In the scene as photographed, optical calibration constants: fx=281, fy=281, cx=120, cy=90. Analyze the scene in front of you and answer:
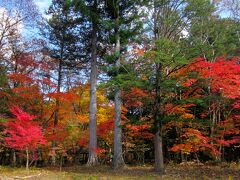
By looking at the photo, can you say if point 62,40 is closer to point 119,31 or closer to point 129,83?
point 119,31

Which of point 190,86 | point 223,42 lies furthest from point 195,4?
point 190,86

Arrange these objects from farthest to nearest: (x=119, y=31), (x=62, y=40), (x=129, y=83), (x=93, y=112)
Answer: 1. (x=62, y=40)
2. (x=93, y=112)
3. (x=119, y=31)
4. (x=129, y=83)

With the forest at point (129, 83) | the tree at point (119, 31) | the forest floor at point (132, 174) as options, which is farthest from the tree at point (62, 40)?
the forest floor at point (132, 174)

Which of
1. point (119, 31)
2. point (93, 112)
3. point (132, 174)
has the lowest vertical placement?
point (132, 174)

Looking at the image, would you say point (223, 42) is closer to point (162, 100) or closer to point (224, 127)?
point (162, 100)

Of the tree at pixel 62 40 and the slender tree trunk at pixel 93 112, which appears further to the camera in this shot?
the tree at pixel 62 40

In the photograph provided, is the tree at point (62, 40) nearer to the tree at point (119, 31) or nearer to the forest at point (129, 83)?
the forest at point (129, 83)

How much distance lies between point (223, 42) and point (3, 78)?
11525 millimetres

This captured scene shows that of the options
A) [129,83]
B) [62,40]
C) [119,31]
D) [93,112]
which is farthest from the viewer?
[62,40]

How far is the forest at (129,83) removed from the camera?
11688 mm

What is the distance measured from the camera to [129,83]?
35.8 feet

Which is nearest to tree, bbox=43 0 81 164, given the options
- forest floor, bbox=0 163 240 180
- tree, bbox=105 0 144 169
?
tree, bbox=105 0 144 169

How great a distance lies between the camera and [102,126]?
60.4 feet

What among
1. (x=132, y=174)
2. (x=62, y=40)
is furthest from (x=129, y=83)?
(x=62, y=40)
